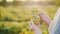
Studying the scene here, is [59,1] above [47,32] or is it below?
above

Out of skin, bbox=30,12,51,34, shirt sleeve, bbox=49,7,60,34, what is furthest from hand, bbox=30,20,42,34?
shirt sleeve, bbox=49,7,60,34

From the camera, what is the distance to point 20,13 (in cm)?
120

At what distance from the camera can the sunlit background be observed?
117 cm

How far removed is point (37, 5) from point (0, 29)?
448 mm

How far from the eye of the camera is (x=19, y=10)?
3.95ft

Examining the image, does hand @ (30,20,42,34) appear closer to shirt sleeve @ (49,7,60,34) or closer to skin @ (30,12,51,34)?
skin @ (30,12,51,34)

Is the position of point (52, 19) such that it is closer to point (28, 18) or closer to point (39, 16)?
point (39, 16)

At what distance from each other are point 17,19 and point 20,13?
0.23ft

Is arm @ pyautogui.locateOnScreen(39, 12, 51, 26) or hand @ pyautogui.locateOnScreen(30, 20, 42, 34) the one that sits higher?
arm @ pyautogui.locateOnScreen(39, 12, 51, 26)

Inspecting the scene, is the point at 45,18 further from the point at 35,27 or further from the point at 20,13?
the point at 20,13

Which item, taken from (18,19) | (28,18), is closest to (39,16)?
(28,18)

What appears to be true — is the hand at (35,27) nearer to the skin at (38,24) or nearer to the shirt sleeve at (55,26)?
the skin at (38,24)

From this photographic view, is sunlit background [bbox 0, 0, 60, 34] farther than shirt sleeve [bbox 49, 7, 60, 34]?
Yes

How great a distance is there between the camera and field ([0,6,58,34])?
1.17 m
